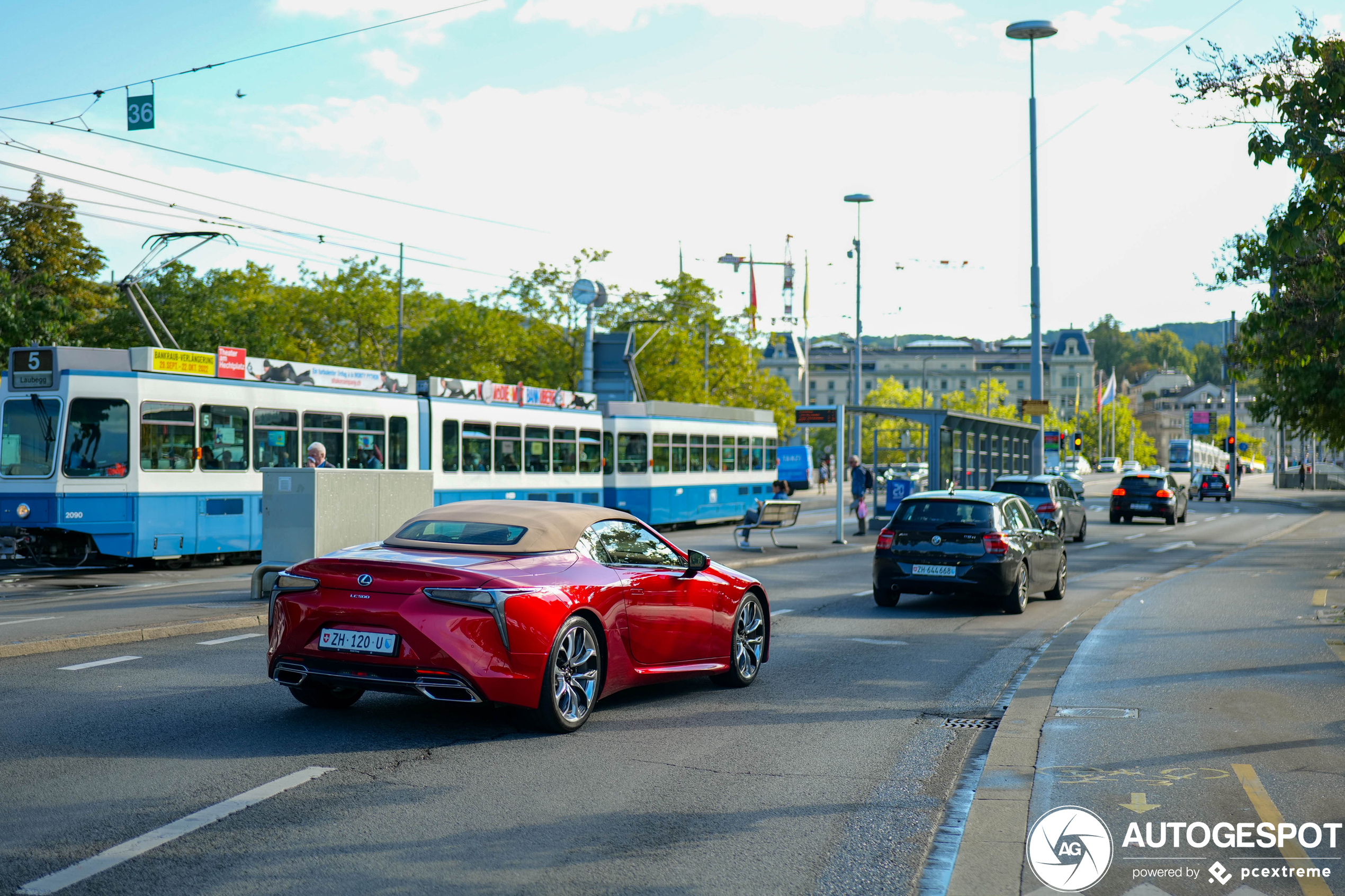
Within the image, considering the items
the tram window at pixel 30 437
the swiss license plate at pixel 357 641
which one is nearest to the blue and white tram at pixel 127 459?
the tram window at pixel 30 437

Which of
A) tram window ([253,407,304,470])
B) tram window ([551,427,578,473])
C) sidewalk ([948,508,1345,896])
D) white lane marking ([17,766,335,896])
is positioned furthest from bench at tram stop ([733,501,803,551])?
white lane marking ([17,766,335,896])

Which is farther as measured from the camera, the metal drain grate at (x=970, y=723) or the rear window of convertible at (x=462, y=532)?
the metal drain grate at (x=970, y=723)

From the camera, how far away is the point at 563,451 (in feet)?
99.4

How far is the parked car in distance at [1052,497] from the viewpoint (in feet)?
92.9

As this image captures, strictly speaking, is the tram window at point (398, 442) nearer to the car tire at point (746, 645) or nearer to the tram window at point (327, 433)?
the tram window at point (327, 433)

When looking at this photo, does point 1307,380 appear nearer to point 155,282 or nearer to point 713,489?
point 713,489

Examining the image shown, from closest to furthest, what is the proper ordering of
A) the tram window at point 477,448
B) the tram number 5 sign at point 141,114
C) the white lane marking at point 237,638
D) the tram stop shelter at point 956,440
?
1. the white lane marking at point 237,638
2. the tram number 5 sign at point 141,114
3. the tram window at point 477,448
4. the tram stop shelter at point 956,440

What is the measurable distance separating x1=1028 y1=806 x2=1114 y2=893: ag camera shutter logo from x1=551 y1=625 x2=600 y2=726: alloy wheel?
2907 mm

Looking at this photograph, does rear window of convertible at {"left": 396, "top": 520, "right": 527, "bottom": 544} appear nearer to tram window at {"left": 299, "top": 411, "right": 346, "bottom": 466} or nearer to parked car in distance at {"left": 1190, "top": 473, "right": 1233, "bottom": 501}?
tram window at {"left": 299, "top": 411, "right": 346, "bottom": 466}

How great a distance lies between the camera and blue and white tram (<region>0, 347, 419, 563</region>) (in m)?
19.3

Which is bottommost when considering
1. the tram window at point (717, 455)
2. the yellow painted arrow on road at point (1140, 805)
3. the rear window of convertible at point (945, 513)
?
the yellow painted arrow on road at point (1140, 805)

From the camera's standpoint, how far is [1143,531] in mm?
37656

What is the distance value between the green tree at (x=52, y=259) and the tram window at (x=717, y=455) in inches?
922

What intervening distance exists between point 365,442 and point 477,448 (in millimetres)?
3343
